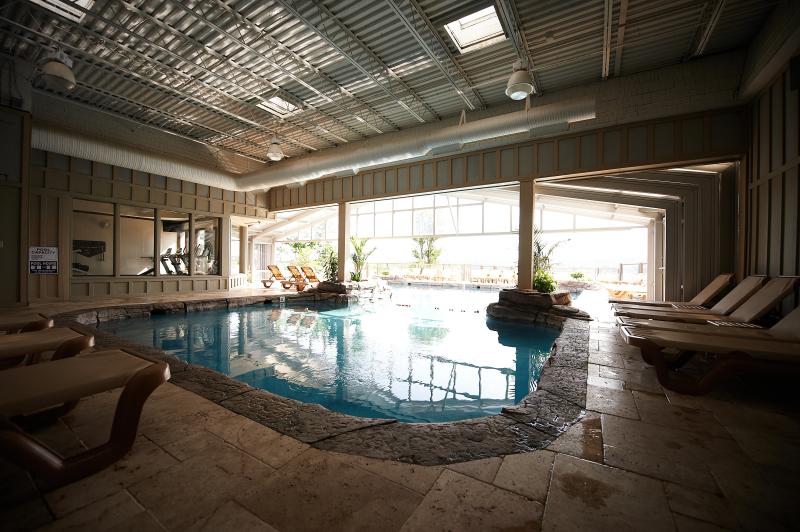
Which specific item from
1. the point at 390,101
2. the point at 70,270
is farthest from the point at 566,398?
the point at 70,270

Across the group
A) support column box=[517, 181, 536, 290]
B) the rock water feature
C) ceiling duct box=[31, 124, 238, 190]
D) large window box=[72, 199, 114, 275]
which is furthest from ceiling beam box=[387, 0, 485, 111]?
large window box=[72, 199, 114, 275]

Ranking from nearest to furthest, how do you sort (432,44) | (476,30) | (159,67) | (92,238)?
(476,30) < (432,44) < (159,67) < (92,238)

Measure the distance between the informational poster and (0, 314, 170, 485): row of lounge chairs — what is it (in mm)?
8076

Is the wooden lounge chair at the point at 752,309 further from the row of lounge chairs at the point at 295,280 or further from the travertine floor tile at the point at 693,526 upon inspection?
the row of lounge chairs at the point at 295,280

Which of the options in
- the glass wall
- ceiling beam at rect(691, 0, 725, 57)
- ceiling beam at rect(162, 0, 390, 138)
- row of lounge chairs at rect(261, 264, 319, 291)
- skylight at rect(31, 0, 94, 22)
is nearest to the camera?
ceiling beam at rect(691, 0, 725, 57)

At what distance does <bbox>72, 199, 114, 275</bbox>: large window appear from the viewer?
8477mm

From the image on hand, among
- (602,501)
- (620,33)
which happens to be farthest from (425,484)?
(620,33)

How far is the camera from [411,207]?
18172mm

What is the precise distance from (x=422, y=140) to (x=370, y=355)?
201 inches

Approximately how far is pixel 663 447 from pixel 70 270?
39.3ft

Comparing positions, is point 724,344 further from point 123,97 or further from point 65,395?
point 123,97

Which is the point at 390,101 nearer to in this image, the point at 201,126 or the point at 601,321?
the point at 201,126

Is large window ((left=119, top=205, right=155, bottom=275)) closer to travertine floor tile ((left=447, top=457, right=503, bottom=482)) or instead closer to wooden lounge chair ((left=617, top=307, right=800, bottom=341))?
travertine floor tile ((left=447, top=457, right=503, bottom=482))

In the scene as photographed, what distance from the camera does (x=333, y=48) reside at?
571 centimetres
